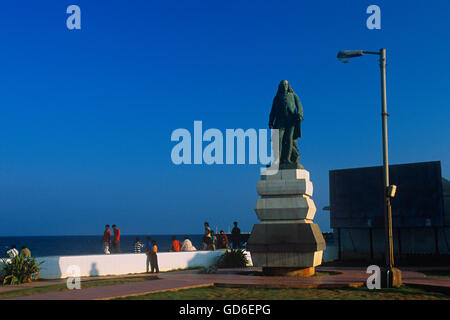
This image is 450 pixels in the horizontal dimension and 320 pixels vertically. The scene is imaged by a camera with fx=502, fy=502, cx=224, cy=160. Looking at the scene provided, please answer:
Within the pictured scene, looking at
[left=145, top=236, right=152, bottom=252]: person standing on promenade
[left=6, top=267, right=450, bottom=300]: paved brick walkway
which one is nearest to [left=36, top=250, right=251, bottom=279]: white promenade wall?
[left=145, top=236, right=152, bottom=252]: person standing on promenade

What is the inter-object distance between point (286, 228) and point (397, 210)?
14.9 m

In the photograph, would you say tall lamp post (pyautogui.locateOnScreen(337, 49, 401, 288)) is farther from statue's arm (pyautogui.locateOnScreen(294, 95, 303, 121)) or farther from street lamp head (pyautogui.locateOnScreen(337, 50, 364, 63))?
statue's arm (pyautogui.locateOnScreen(294, 95, 303, 121))

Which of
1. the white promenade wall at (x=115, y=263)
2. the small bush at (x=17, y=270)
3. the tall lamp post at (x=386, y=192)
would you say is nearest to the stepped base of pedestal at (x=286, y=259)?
the tall lamp post at (x=386, y=192)

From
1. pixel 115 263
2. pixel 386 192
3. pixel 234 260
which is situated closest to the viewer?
pixel 386 192

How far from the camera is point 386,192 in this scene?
12.3m

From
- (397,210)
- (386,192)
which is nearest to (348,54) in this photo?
(386,192)

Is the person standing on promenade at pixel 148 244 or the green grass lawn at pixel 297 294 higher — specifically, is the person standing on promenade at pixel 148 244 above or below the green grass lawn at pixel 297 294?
above

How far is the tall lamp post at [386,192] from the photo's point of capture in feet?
38.3

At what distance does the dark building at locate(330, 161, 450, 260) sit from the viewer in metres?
26.7

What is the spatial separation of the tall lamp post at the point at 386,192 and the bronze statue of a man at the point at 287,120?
3488mm

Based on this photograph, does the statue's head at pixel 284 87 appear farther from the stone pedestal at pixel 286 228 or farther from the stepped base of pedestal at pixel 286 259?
the stepped base of pedestal at pixel 286 259

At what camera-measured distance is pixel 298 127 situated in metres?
16.3

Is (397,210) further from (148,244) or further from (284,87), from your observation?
(284,87)
